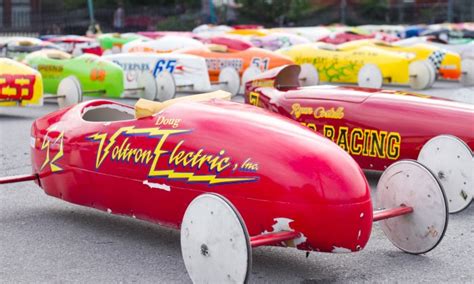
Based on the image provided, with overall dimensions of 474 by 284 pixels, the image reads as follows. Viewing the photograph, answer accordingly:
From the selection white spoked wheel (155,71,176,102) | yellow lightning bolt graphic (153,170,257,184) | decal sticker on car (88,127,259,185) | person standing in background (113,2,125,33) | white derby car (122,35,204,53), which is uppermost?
person standing in background (113,2,125,33)

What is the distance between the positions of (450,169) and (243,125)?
2086 mm

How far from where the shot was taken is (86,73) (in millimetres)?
13836

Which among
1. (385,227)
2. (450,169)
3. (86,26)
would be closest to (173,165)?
(385,227)

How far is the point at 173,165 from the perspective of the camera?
4996mm

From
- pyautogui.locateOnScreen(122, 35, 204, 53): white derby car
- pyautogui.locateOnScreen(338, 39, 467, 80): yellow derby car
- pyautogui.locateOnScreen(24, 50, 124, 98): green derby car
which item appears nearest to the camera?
pyautogui.locateOnScreen(24, 50, 124, 98): green derby car

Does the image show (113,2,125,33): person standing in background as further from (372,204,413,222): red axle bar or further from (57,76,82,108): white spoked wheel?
(372,204,413,222): red axle bar

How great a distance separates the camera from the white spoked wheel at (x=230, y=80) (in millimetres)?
15086

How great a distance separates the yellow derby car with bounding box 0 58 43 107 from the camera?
11719mm

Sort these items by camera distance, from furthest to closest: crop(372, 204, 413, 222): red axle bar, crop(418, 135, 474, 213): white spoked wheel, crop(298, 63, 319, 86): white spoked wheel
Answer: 1. crop(298, 63, 319, 86): white spoked wheel
2. crop(418, 135, 474, 213): white spoked wheel
3. crop(372, 204, 413, 222): red axle bar

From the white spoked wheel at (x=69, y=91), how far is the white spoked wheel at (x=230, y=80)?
308cm

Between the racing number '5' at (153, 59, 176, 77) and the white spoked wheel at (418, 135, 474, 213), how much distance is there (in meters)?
8.88

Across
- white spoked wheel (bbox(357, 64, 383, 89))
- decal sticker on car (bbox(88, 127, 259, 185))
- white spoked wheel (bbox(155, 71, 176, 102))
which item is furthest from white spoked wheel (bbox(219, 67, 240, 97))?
decal sticker on car (bbox(88, 127, 259, 185))

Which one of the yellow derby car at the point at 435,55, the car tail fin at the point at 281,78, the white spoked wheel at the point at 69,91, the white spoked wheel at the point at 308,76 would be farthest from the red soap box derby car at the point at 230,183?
the yellow derby car at the point at 435,55

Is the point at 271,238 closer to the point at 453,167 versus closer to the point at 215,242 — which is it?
the point at 215,242
